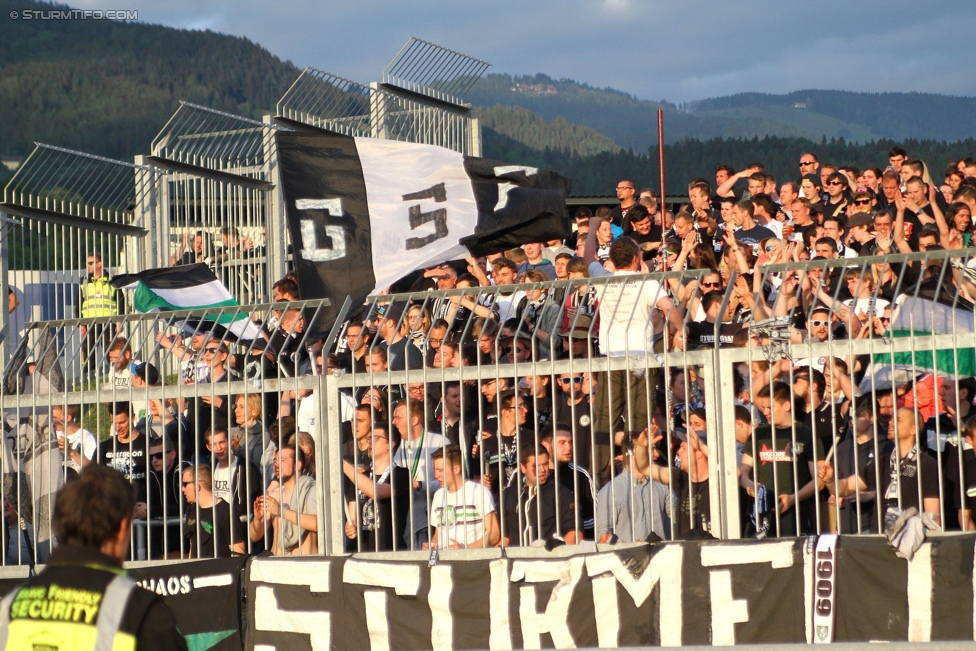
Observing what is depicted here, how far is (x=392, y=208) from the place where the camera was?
363 inches

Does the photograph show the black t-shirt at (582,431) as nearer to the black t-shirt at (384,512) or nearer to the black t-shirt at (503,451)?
the black t-shirt at (503,451)

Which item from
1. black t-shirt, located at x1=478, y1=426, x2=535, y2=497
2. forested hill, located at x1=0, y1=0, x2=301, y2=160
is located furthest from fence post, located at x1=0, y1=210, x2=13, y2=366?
forested hill, located at x1=0, y1=0, x2=301, y2=160

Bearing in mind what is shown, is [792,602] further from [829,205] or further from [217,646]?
[829,205]

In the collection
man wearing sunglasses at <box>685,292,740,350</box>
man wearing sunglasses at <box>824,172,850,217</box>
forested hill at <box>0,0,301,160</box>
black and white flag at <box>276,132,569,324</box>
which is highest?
forested hill at <box>0,0,301,160</box>

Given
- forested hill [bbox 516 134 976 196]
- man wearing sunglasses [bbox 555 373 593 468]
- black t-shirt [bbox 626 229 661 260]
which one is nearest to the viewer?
man wearing sunglasses [bbox 555 373 593 468]

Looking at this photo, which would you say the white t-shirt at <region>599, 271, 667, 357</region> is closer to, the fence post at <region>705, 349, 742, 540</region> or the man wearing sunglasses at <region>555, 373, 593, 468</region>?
the man wearing sunglasses at <region>555, 373, 593, 468</region>

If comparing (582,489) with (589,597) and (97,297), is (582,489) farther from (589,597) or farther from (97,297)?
(97,297)

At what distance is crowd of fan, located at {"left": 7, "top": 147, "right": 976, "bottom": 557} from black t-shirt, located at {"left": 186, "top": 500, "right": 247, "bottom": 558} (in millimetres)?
15

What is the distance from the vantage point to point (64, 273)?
43.3ft

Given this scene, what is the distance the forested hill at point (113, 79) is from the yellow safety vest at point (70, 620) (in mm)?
83053

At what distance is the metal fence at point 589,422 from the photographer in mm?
7586

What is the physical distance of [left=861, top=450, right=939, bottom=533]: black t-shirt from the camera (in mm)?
7617

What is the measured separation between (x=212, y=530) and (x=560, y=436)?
95.0 inches

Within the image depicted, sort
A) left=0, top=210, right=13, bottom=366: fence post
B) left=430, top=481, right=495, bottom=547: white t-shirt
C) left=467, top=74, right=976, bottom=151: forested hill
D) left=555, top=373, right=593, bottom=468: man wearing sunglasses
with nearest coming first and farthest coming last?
left=555, top=373, right=593, bottom=468: man wearing sunglasses → left=430, top=481, right=495, bottom=547: white t-shirt → left=0, top=210, right=13, bottom=366: fence post → left=467, top=74, right=976, bottom=151: forested hill
